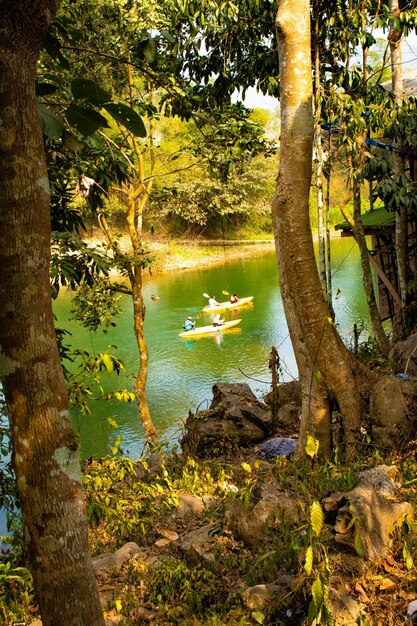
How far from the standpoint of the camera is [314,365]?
3424 mm

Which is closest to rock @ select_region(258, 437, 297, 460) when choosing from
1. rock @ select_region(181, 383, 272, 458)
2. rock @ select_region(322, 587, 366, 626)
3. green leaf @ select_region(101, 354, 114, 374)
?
rock @ select_region(181, 383, 272, 458)

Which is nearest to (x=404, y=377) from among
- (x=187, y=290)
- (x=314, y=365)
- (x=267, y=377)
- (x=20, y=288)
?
(x=314, y=365)

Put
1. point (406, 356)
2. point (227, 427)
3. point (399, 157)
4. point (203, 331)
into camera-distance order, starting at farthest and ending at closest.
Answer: point (203, 331) → point (399, 157) → point (227, 427) → point (406, 356)

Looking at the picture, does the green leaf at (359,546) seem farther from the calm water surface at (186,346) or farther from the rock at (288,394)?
the rock at (288,394)

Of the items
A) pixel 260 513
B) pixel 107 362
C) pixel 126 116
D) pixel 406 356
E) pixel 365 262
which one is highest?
pixel 126 116

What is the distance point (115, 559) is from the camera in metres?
2.67

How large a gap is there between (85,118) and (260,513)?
207cm

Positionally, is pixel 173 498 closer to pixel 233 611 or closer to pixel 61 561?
pixel 233 611

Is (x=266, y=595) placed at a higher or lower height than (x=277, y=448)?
higher

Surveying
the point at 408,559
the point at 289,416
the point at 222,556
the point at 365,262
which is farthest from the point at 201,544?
the point at 365,262

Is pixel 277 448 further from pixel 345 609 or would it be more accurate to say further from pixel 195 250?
pixel 195 250

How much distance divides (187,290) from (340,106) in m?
13.2

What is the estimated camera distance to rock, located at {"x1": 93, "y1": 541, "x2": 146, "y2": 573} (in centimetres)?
259

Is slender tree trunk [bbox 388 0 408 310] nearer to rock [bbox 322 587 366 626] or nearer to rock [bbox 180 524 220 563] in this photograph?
rock [bbox 180 524 220 563]
